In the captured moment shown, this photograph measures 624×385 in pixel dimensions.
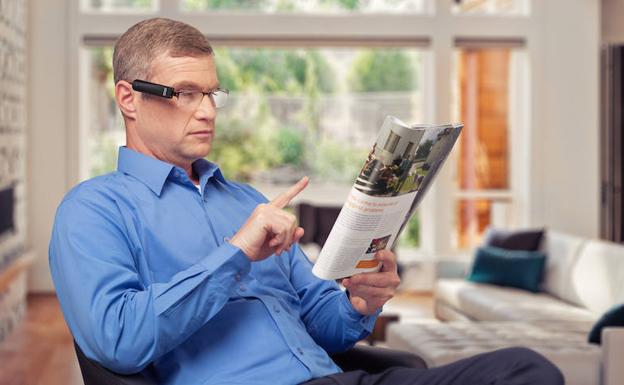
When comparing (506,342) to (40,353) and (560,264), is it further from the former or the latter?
(40,353)

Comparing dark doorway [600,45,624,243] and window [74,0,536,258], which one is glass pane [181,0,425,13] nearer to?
window [74,0,536,258]

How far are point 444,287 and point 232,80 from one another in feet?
10.1

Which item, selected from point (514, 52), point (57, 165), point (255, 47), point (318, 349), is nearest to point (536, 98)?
point (514, 52)

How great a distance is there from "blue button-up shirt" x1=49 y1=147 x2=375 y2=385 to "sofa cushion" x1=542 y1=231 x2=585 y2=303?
175 inches

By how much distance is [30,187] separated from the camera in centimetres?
882

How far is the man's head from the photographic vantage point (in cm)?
203

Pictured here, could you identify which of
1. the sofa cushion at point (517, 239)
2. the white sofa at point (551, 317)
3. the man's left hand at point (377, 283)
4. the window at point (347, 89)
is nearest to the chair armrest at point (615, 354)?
the white sofa at point (551, 317)

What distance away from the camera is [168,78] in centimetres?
203

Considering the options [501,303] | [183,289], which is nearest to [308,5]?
[501,303]

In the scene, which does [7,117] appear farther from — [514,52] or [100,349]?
[100,349]

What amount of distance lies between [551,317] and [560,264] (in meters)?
1.18

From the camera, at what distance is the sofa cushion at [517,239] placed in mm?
7270

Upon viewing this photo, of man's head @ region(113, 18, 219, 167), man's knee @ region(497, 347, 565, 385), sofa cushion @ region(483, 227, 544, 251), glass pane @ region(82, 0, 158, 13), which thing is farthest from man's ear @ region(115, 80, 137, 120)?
glass pane @ region(82, 0, 158, 13)

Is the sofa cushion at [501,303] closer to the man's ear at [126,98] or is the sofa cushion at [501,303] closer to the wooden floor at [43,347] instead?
the wooden floor at [43,347]
